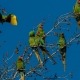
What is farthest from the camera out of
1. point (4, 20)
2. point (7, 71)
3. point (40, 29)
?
point (40, 29)

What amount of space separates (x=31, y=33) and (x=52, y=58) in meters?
1.74

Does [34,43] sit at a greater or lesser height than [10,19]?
lesser

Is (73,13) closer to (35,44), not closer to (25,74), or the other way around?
(35,44)

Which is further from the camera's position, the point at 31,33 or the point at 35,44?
the point at 31,33

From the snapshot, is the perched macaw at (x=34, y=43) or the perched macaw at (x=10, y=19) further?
the perched macaw at (x=34, y=43)

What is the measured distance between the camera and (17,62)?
7648mm

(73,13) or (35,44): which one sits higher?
(73,13)

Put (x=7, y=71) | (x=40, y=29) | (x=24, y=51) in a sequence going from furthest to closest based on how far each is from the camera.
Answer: (x=40, y=29), (x=7, y=71), (x=24, y=51)

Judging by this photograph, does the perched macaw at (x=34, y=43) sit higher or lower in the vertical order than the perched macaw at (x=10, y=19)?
lower

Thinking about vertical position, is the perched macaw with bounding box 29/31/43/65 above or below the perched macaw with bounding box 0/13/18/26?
below

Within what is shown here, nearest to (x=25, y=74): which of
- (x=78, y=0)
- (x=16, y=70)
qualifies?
(x=16, y=70)

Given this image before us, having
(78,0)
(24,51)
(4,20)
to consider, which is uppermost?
(78,0)

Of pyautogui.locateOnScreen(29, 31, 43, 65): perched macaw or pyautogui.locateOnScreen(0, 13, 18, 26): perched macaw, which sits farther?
pyautogui.locateOnScreen(29, 31, 43, 65): perched macaw

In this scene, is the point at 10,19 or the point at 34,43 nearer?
the point at 10,19
